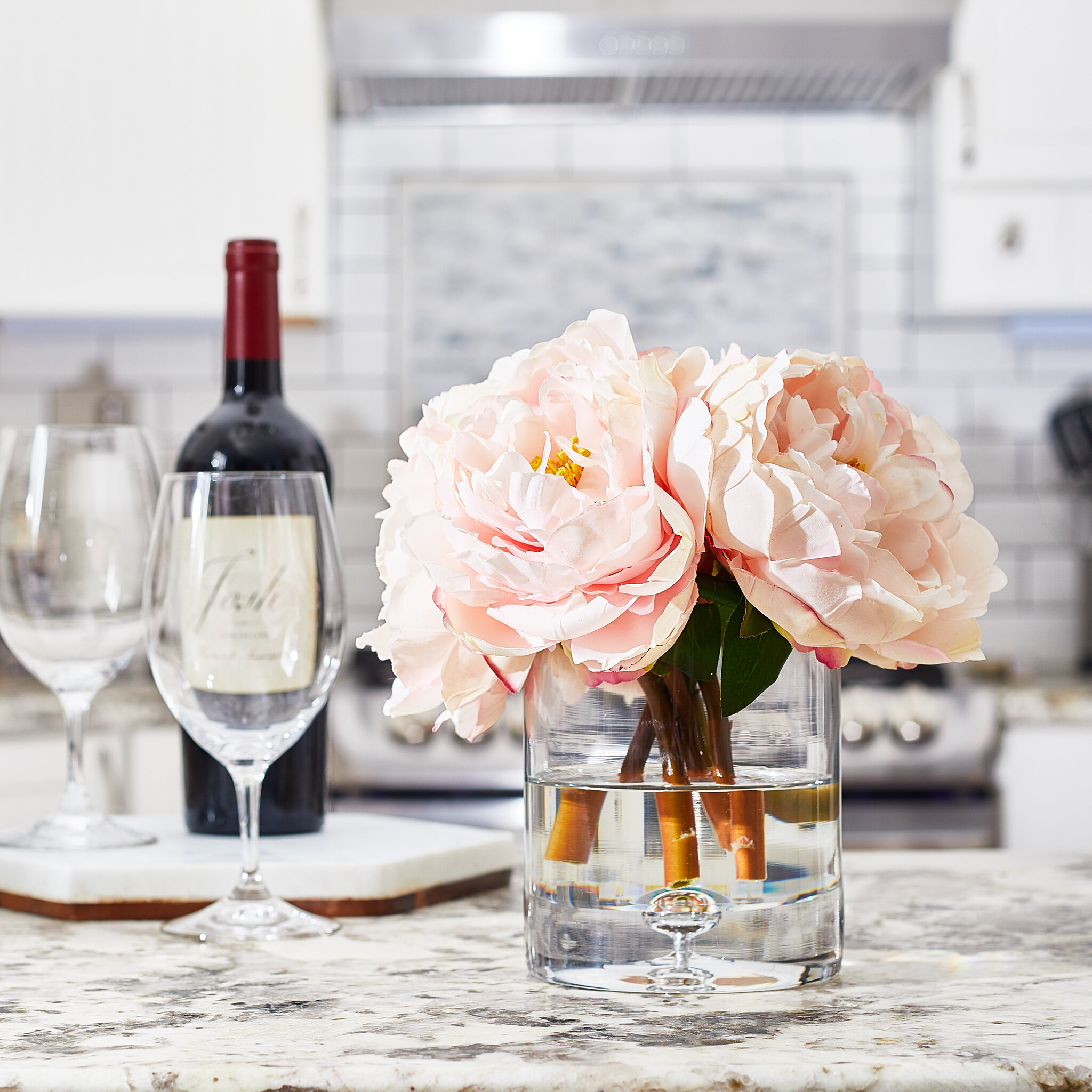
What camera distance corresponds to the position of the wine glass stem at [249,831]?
2.16ft

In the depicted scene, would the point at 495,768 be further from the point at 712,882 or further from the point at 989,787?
the point at 712,882

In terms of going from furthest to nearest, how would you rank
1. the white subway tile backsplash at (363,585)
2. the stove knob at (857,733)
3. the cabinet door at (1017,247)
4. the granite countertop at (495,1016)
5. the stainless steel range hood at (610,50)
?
the white subway tile backsplash at (363,585)
the cabinet door at (1017,247)
the stainless steel range hood at (610,50)
the stove knob at (857,733)
the granite countertop at (495,1016)

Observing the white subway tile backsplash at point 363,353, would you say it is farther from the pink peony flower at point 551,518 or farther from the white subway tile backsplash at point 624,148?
the pink peony flower at point 551,518

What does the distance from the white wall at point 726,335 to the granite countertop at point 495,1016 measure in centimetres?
205

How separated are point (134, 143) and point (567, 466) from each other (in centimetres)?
196

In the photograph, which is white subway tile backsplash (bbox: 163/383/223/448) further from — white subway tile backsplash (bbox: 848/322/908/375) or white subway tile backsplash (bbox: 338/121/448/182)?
white subway tile backsplash (bbox: 848/322/908/375)

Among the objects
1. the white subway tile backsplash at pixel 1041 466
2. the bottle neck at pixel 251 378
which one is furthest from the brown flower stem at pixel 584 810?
the white subway tile backsplash at pixel 1041 466

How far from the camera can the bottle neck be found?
2.80 feet

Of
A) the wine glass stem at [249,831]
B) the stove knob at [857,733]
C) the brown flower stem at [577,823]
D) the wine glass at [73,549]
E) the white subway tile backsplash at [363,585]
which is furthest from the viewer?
the white subway tile backsplash at [363,585]

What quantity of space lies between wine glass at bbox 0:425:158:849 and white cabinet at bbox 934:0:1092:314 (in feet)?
6.28

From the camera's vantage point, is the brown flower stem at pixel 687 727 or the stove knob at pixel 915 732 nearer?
the brown flower stem at pixel 687 727

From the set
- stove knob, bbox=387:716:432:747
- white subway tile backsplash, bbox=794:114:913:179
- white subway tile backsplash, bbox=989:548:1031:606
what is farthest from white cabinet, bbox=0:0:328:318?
white subway tile backsplash, bbox=989:548:1031:606

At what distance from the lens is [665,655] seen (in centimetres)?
53

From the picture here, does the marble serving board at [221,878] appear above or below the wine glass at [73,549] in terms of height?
below
